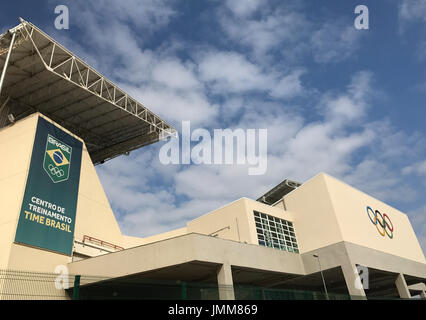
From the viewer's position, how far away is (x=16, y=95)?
31.8m

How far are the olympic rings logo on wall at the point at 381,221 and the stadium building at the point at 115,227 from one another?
160 mm

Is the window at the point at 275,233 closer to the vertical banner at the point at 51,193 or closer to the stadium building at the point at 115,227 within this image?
the stadium building at the point at 115,227

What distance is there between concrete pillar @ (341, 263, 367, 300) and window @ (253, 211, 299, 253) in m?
5.09

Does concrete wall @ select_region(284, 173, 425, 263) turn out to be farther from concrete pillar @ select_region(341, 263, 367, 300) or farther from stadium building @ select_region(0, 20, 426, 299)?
concrete pillar @ select_region(341, 263, 367, 300)

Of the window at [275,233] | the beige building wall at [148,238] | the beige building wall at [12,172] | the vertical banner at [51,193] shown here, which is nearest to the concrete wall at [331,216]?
the window at [275,233]

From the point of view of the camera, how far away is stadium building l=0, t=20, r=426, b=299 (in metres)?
21.0

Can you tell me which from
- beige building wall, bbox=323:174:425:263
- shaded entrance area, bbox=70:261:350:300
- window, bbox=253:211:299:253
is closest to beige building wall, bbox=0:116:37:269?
shaded entrance area, bbox=70:261:350:300

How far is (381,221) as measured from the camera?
3481cm

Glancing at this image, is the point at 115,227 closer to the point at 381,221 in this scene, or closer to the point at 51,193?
the point at 51,193

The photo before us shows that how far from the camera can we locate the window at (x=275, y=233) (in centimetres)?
2893

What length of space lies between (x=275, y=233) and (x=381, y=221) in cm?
1248
